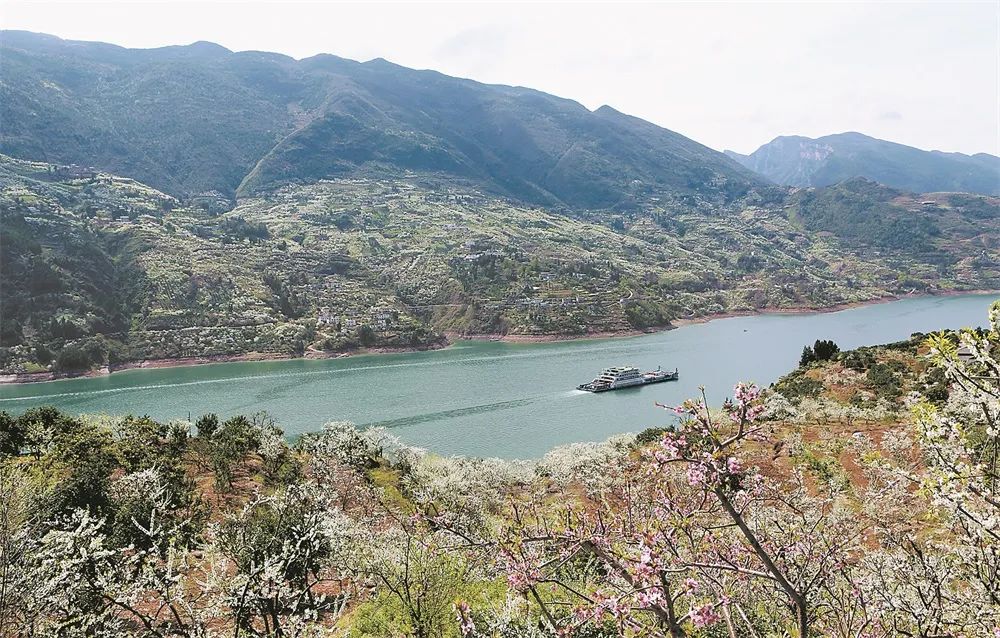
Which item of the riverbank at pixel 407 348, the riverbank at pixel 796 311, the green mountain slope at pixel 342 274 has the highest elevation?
the green mountain slope at pixel 342 274

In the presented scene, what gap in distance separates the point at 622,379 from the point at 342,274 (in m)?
80.0

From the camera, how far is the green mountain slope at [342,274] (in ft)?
285

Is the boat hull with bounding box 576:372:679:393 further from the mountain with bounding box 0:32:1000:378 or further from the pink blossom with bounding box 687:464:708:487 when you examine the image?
the pink blossom with bounding box 687:464:708:487

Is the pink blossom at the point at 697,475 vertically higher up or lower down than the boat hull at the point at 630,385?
higher up

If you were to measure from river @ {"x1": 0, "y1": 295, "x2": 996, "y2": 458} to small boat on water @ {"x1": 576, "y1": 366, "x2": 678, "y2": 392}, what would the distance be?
3.77 feet

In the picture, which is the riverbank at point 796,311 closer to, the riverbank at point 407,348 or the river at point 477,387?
the riverbank at point 407,348

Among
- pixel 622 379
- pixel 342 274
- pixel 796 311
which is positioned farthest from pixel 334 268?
pixel 796 311

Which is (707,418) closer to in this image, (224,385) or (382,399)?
(382,399)

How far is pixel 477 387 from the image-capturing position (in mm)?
61000

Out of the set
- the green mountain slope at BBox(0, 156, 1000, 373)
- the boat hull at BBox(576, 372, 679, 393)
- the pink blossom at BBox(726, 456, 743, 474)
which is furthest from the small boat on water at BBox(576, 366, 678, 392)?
the pink blossom at BBox(726, 456, 743, 474)

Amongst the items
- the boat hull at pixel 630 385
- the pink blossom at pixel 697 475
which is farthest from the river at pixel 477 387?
the pink blossom at pixel 697 475

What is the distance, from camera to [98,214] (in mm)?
122688

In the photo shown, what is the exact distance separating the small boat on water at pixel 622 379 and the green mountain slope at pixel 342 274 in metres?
32.6

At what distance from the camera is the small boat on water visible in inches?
2327
